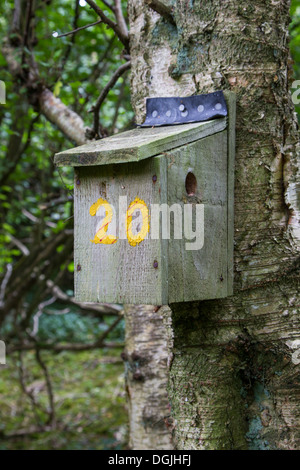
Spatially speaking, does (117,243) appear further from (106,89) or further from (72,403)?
(72,403)

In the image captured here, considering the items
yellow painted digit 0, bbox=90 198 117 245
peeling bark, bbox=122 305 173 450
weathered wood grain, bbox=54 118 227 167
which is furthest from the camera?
peeling bark, bbox=122 305 173 450

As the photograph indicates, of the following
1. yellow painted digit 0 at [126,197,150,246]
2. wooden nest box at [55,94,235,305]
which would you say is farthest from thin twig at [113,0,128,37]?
yellow painted digit 0 at [126,197,150,246]

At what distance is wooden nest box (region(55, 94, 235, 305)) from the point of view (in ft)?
4.94

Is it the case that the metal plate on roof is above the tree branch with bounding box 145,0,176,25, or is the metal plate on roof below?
below

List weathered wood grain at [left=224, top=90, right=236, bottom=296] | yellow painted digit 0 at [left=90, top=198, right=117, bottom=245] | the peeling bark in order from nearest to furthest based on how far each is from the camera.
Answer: yellow painted digit 0 at [left=90, top=198, right=117, bottom=245] → weathered wood grain at [left=224, top=90, right=236, bottom=296] → the peeling bark

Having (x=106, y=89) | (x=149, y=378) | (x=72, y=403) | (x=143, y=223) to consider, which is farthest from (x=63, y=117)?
(x=72, y=403)

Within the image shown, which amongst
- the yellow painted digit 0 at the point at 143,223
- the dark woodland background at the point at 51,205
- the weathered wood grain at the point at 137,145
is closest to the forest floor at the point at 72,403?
the dark woodland background at the point at 51,205

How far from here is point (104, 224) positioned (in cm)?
164

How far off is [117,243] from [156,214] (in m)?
0.19

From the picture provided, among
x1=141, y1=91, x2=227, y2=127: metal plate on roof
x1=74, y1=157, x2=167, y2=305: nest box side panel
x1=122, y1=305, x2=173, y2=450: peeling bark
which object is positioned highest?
x1=141, y1=91, x2=227, y2=127: metal plate on roof

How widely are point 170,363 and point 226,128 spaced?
0.83 metres

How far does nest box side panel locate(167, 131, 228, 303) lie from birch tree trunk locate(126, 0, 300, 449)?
9cm

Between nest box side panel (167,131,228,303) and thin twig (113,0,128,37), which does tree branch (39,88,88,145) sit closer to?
thin twig (113,0,128,37)
